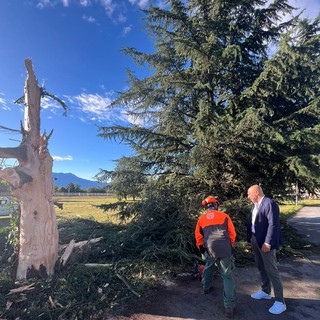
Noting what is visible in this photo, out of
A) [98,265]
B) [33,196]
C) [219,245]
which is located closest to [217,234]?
[219,245]

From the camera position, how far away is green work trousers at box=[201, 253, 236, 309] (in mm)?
3809

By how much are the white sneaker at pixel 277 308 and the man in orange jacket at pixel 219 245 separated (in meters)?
0.58

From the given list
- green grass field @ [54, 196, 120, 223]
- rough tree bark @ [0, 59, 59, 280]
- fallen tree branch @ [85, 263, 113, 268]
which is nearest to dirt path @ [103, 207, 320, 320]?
fallen tree branch @ [85, 263, 113, 268]

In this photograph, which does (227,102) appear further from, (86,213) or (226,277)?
(86,213)

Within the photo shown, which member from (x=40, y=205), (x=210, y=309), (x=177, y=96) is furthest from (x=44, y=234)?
(x=177, y=96)

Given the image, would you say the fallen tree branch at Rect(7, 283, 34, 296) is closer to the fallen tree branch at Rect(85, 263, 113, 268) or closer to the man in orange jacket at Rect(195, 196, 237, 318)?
the fallen tree branch at Rect(85, 263, 113, 268)

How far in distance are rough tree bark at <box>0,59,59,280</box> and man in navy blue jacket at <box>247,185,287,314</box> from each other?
12.6ft

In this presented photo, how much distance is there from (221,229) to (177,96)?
632 centimetres

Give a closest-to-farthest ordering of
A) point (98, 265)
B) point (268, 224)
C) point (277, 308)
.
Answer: point (277, 308) → point (268, 224) → point (98, 265)

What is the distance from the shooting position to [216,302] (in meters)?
4.22

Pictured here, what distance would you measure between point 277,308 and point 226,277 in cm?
86

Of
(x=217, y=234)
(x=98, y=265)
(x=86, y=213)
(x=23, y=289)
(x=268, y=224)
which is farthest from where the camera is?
(x=86, y=213)

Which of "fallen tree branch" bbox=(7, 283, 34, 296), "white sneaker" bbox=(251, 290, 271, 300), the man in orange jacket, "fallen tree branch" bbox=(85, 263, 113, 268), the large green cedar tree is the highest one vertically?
the large green cedar tree

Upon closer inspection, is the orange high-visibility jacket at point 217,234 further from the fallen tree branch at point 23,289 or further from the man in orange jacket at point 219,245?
the fallen tree branch at point 23,289
